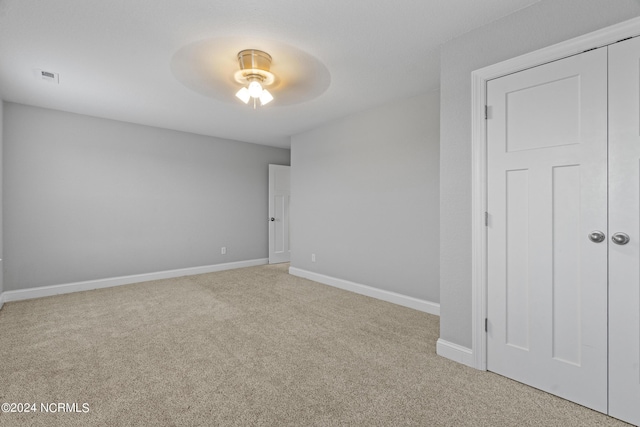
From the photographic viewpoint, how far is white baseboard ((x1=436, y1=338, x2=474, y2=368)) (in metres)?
2.13

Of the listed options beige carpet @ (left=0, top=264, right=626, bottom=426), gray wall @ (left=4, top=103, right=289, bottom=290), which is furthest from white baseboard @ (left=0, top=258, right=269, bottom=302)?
beige carpet @ (left=0, top=264, right=626, bottom=426)

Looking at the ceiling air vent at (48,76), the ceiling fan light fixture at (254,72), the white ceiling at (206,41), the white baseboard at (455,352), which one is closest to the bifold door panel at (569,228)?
the white baseboard at (455,352)

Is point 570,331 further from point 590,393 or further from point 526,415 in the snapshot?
point 526,415

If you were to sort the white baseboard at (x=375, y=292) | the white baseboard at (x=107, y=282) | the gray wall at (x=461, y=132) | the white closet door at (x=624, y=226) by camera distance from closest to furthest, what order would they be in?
the white closet door at (x=624, y=226) → the gray wall at (x=461, y=132) → the white baseboard at (x=375, y=292) → the white baseboard at (x=107, y=282)

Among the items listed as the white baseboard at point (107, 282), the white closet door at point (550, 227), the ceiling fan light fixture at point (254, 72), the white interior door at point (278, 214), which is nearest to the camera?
the white closet door at point (550, 227)

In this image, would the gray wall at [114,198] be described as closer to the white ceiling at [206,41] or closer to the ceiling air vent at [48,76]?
the white ceiling at [206,41]

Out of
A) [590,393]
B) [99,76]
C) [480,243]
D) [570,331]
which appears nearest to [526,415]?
[590,393]

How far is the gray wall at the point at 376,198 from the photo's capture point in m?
3.35

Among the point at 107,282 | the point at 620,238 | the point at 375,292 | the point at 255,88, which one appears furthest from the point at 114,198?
the point at 620,238

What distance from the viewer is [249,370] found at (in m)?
2.07

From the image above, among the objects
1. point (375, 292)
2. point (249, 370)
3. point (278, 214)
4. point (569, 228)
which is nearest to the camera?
point (569, 228)

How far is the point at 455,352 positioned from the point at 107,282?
15.1 feet

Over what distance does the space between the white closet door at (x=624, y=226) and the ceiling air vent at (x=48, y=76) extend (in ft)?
14.3

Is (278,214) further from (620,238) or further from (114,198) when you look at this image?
(620,238)
